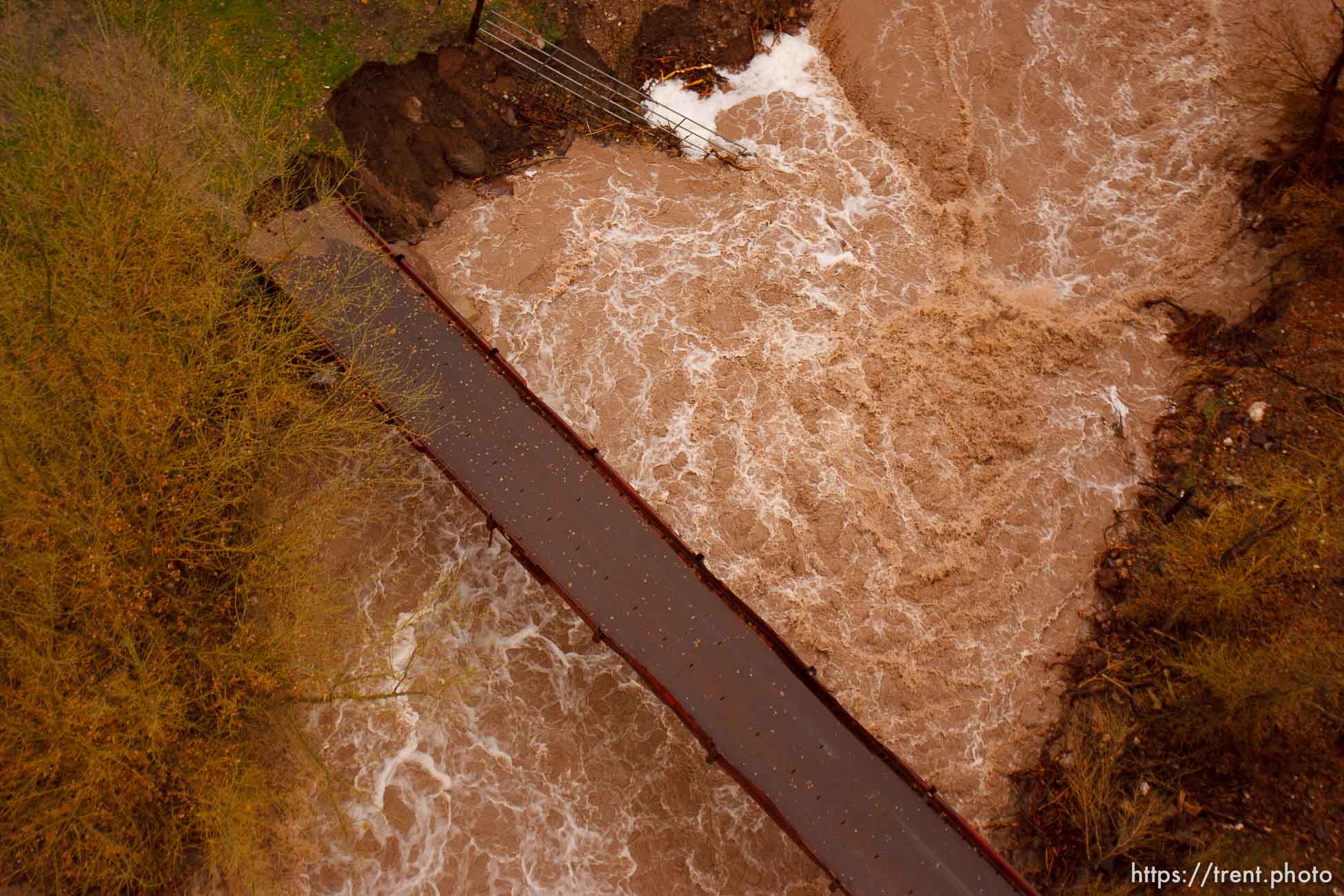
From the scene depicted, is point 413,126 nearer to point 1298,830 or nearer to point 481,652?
point 481,652

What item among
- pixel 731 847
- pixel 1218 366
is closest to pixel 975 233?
pixel 1218 366

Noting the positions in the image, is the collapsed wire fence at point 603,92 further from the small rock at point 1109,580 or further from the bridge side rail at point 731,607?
the small rock at point 1109,580

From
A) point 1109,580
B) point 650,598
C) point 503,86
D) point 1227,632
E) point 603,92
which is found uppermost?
point 603,92

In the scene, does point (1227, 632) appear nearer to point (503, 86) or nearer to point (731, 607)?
point (731, 607)

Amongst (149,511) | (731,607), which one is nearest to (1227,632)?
(731,607)

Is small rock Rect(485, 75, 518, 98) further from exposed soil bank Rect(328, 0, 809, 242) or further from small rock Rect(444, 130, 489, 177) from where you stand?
small rock Rect(444, 130, 489, 177)

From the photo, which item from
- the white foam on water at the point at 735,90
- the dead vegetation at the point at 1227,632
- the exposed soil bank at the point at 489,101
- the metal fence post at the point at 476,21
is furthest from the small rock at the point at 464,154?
the dead vegetation at the point at 1227,632
